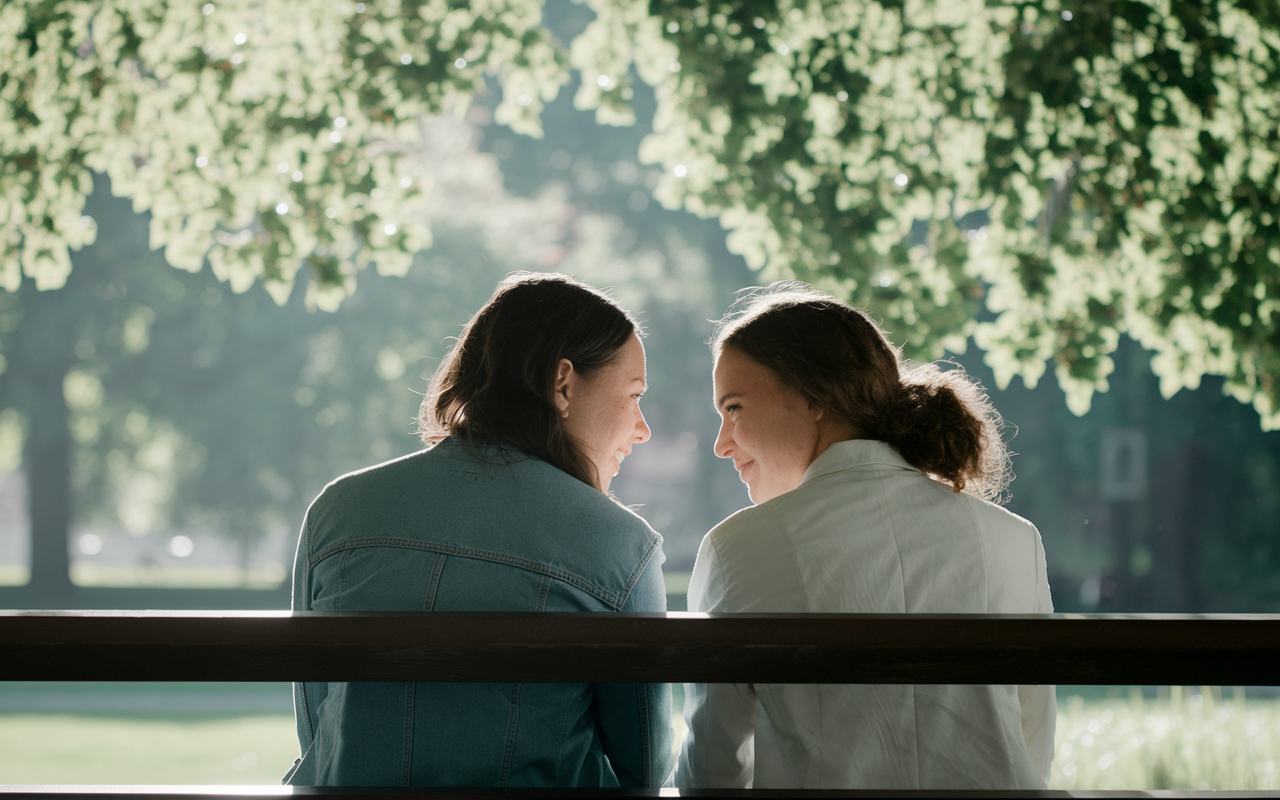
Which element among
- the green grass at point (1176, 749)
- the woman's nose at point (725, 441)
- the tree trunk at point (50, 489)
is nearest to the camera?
the woman's nose at point (725, 441)

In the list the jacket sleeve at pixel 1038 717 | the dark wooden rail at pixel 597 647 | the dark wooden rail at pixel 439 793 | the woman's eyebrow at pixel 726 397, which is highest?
the woman's eyebrow at pixel 726 397

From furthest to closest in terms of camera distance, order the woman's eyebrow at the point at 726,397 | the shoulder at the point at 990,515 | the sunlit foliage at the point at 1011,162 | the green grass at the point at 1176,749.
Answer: the green grass at the point at 1176,749 → the sunlit foliage at the point at 1011,162 → the woman's eyebrow at the point at 726,397 → the shoulder at the point at 990,515

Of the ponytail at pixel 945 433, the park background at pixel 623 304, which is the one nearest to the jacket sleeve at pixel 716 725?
the ponytail at pixel 945 433

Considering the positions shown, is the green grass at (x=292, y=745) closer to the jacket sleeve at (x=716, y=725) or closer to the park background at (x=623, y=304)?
the park background at (x=623, y=304)

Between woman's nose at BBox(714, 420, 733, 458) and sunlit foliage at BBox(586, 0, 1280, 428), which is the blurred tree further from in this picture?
woman's nose at BBox(714, 420, 733, 458)

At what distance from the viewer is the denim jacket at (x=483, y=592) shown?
71.4 inches

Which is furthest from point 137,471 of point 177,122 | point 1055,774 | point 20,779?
point 1055,774

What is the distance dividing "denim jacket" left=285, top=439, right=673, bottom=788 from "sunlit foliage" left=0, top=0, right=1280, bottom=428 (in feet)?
10.1

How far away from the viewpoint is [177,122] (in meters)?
5.02

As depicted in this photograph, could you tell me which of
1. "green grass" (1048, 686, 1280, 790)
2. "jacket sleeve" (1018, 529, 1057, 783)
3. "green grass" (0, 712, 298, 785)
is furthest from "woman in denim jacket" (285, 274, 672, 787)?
"green grass" (0, 712, 298, 785)

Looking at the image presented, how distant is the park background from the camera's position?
185 inches

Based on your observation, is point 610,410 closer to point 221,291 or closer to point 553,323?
point 553,323

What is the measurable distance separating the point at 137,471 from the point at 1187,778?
21.8 m

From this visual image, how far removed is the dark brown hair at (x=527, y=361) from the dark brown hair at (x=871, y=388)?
0.32 metres
